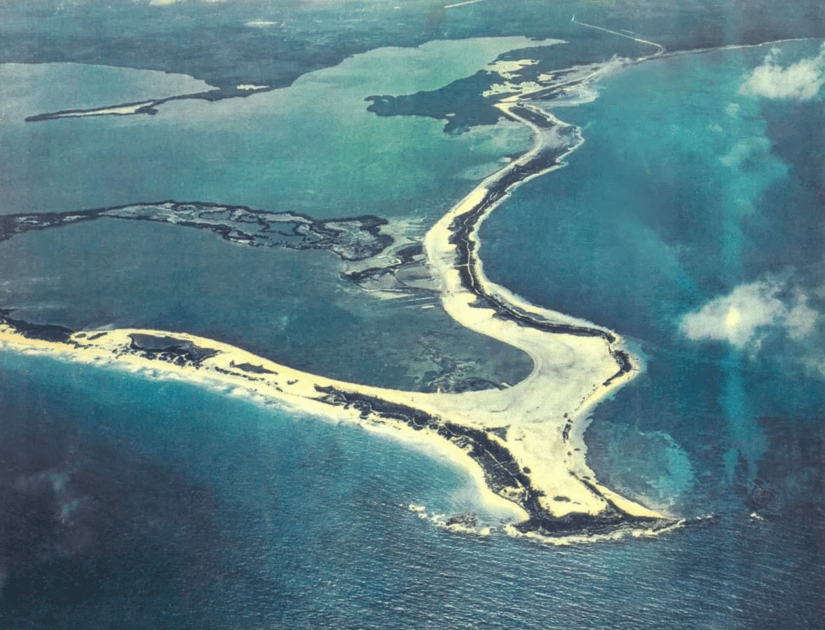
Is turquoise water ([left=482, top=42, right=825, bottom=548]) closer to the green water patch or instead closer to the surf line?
the surf line

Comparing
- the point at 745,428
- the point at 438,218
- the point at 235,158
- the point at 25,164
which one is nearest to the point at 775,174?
the point at 438,218

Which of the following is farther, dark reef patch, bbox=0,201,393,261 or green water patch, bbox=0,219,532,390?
dark reef patch, bbox=0,201,393,261

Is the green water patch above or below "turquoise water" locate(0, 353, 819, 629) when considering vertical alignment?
above

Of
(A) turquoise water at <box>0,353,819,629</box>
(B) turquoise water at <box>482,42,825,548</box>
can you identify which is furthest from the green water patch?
(B) turquoise water at <box>482,42,825,548</box>

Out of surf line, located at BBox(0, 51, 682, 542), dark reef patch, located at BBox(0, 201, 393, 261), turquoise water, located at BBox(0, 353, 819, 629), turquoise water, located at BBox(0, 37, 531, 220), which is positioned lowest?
turquoise water, located at BBox(0, 353, 819, 629)

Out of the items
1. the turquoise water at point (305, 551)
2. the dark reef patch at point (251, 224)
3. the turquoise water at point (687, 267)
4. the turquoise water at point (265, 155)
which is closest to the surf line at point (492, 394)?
the turquoise water at point (687, 267)

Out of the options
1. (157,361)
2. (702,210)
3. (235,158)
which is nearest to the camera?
(157,361)

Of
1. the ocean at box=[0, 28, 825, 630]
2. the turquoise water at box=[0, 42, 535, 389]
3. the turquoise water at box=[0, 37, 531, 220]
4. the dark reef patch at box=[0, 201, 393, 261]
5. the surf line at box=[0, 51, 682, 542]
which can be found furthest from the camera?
the turquoise water at box=[0, 37, 531, 220]

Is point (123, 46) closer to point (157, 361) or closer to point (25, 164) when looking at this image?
point (25, 164)

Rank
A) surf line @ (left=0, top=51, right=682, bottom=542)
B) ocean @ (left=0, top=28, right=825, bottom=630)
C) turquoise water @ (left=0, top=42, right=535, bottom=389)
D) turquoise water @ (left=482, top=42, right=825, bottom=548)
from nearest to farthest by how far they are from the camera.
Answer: ocean @ (left=0, top=28, right=825, bottom=630) < surf line @ (left=0, top=51, right=682, bottom=542) < turquoise water @ (left=482, top=42, right=825, bottom=548) < turquoise water @ (left=0, top=42, right=535, bottom=389)
